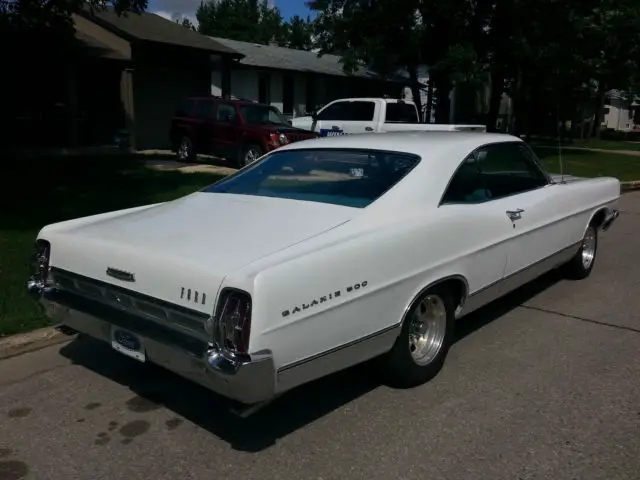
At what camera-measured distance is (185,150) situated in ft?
53.5

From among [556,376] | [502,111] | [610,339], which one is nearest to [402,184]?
[556,376]

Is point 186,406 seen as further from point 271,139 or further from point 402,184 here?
point 271,139

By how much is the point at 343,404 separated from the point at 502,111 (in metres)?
35.3

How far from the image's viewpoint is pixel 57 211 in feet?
27.3

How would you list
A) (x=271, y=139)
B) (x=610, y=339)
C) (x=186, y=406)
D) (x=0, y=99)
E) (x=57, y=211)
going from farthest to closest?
(x=0, y=99) → (x=271, y=139) → (x=57, y=211) → (x=610, y=339) → (x=186, y=406)

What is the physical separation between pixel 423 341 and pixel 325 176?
125 cm

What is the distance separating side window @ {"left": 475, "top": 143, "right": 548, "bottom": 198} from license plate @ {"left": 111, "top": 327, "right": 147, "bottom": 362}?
2708mm

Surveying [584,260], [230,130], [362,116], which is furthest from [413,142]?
[362,116]

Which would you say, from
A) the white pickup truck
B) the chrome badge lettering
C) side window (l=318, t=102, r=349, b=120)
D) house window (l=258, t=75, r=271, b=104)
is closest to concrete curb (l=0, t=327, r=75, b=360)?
the chrome badge lettering

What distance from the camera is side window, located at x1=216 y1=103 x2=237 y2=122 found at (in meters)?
15.3

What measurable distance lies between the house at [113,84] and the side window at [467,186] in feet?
44.2

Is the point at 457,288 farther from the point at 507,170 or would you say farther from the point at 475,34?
the point at 475,34

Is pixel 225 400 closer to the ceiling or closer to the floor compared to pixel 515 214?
closer to the floor

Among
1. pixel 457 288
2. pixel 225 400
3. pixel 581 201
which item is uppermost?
pixel 581 201
